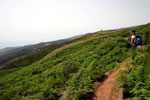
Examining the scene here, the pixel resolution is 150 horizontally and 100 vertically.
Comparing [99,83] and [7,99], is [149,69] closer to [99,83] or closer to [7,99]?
[99,83]

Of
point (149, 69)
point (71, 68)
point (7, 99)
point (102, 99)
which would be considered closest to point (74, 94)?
point (102, 99)

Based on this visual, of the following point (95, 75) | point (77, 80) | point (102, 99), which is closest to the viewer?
point (102, 99)

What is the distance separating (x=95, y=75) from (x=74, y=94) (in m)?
2.35

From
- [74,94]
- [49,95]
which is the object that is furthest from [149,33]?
[49,95]

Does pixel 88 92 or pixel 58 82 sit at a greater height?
pixel 88 92

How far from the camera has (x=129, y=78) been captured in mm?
4215

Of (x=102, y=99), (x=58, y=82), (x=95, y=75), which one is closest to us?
(x=102, y=99)

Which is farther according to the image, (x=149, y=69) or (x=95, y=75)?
(x=95, y=75)

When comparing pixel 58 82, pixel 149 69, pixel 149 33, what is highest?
pixel 149 33

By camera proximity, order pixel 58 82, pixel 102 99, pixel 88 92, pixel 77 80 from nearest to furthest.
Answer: pixel 102 99
pixel 88 92
pixel 77 80
pixel 58 82

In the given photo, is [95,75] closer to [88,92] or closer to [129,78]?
[88,92]

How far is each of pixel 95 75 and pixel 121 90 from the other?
2.28m

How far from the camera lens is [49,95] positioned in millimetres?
5859

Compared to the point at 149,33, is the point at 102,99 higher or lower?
lower
